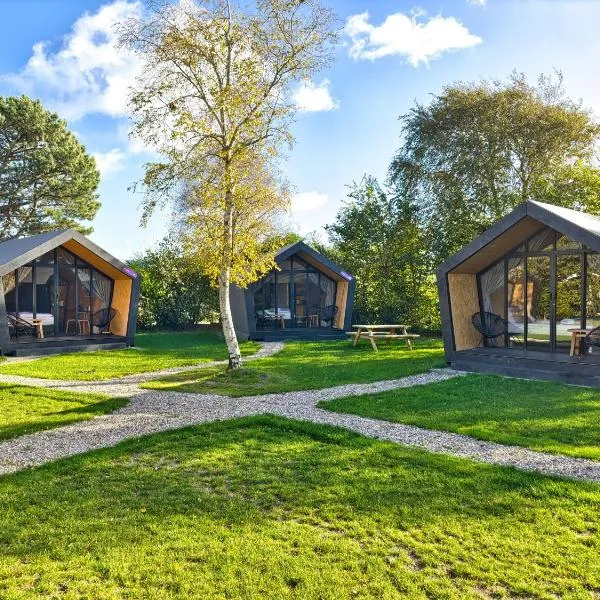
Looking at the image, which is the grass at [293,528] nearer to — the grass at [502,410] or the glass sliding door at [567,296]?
the grass at [502,410]

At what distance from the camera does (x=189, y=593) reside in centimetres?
318

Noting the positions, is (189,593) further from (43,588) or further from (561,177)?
(561,177)

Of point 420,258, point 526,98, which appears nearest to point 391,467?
point 420,258

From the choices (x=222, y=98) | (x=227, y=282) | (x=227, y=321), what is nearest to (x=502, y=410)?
(x=227, y=321)

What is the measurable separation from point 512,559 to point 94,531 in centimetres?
284

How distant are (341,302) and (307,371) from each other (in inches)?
368

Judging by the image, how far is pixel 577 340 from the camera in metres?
11.4

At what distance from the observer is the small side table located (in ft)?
36.9

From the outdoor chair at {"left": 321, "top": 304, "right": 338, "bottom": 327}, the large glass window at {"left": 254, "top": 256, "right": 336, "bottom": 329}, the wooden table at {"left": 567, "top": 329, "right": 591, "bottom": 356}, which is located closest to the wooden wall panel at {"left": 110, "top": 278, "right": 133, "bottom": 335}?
the large glass window at {"left": 254, "top": 256, "right": 336, "bottom": 329}

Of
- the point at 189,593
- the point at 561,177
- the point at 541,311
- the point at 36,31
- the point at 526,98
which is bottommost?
the point at 189,593

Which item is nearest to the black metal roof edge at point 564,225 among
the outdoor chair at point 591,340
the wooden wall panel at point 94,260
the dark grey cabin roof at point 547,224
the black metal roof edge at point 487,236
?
the dark grey cabin roof at point 547,224

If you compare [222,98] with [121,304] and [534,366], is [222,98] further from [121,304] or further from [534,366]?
[121,304]

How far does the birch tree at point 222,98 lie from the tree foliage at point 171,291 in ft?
36.5

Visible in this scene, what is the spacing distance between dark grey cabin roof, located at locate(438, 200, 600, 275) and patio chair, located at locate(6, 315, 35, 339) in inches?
465
